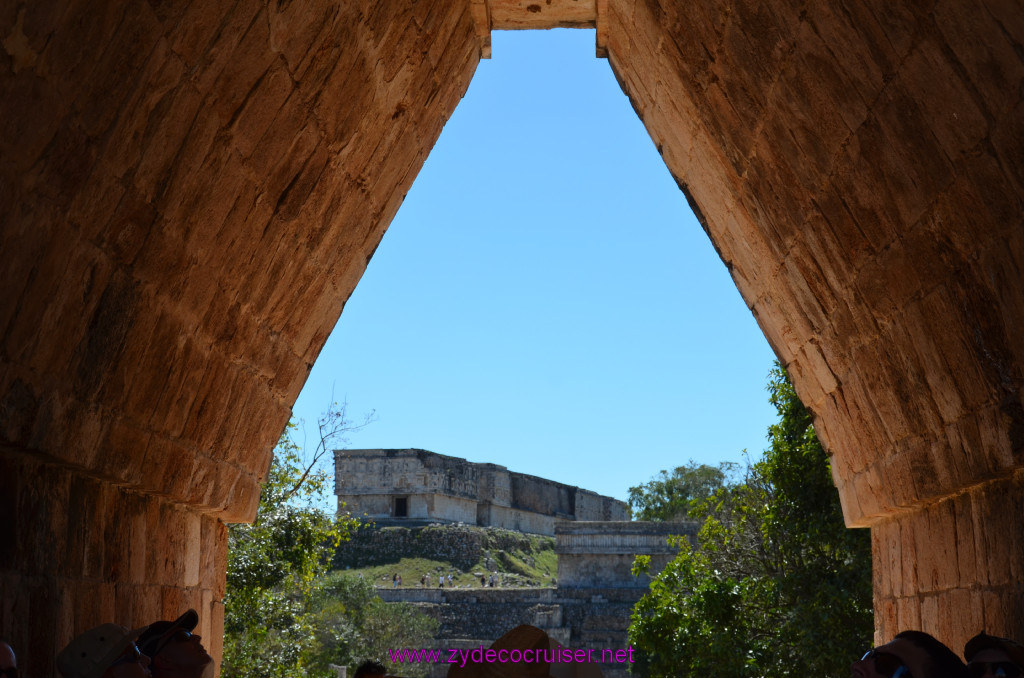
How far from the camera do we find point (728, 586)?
14.6 m

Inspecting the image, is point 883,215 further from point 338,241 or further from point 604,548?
point 604,548

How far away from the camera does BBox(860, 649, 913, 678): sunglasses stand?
3.19m

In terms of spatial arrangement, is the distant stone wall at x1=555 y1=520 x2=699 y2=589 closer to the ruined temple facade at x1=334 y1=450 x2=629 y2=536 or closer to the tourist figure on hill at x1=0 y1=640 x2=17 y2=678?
the ruined temple facade at x1=334 y1=450 x2=629 y2=536

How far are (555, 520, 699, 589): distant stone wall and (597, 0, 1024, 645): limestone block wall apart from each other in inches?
1096

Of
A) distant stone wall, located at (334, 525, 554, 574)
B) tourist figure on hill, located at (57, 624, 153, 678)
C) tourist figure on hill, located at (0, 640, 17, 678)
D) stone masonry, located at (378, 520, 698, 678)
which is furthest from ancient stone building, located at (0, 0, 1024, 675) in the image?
distant stone wall, located at (334, 525, 554, 574)

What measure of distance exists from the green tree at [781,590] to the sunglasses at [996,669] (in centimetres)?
950

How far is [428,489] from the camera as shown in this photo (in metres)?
42.0

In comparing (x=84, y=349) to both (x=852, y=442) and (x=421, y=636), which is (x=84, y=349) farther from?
(x=421, y=636)

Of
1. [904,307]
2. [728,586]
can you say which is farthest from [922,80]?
[728,586]

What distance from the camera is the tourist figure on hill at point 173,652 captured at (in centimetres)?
346

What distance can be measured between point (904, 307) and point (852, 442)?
178 centimetres

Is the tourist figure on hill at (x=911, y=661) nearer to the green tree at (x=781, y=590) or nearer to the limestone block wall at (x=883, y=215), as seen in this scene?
the limestone block wall at (x=883, y=215)

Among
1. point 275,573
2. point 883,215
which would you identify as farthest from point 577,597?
point 883,215

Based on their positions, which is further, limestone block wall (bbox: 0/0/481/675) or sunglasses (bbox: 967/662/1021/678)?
limestone block wall (bbox: 0/0/481/675)
